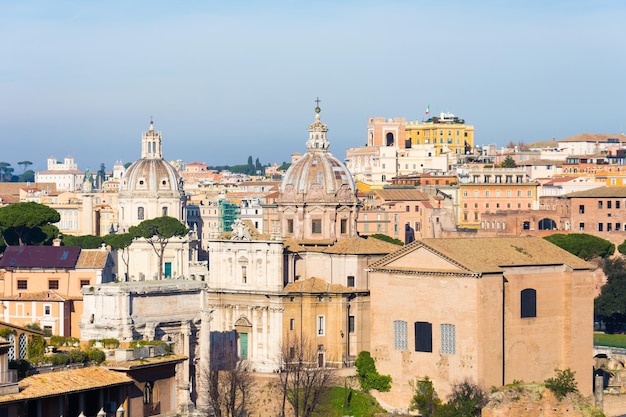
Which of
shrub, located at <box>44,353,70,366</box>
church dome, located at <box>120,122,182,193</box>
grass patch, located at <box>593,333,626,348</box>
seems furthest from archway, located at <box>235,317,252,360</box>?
church dome, located at <box>120,122,182,193</box>

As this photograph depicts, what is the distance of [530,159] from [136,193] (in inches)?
1231

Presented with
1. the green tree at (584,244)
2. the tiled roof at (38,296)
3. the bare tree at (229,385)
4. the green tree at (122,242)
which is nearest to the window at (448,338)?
the bare tree at (229,385)

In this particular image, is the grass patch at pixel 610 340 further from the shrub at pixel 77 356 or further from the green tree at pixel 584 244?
the shrub at pixel 77 356

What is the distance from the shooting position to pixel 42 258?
74812 millimetres

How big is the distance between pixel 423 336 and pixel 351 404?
3.28m

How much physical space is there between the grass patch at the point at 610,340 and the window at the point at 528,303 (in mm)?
→ 15048

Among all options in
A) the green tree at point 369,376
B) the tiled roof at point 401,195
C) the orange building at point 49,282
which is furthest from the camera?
the tiled roof at point 401,195

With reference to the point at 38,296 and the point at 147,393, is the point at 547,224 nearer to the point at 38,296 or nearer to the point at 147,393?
the point at 38,296

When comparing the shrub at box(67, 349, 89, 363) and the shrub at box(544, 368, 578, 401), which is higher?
the shrub at box(67, 349, 89, 363)

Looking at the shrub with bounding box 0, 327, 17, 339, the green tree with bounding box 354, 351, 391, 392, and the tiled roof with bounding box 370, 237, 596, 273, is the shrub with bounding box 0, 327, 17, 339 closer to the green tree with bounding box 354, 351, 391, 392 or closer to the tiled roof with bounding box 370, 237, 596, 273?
the tiled roof with bounding box 370, 237, 596, 273

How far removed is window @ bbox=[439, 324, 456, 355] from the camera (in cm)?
6025

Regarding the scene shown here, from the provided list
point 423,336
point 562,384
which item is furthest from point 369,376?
point 562,384

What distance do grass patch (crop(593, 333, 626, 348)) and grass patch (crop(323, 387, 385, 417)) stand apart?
58.1 ft

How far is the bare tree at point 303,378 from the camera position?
5950cm
